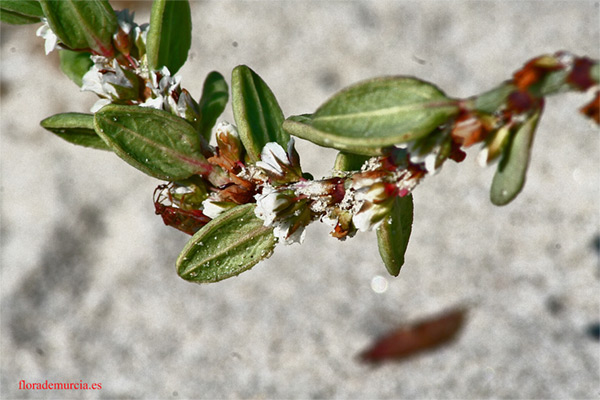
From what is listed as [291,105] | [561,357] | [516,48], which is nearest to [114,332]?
[291,105]

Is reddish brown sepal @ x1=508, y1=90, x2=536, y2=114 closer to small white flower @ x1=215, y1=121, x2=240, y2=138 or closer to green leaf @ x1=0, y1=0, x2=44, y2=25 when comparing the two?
small white flower @ x1=215, y1=121, x2=240, y2=138

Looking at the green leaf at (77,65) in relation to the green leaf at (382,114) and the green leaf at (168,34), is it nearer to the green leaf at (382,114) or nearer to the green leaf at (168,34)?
the green leaf at (168,34)

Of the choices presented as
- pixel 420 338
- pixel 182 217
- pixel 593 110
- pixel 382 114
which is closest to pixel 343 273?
pixel 420 338

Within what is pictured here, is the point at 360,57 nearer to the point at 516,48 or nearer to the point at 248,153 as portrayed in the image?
the point at 516,48

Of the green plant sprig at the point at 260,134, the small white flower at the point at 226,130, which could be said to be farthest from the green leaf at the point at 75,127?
the small white flower at the point at 226,130

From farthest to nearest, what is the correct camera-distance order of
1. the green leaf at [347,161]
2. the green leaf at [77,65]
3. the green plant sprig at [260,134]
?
the green leaf at [77,65]
the green leaf at [347,161]
the green plant sprig at [260,134]
